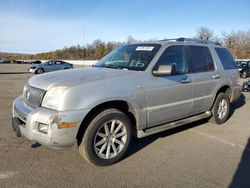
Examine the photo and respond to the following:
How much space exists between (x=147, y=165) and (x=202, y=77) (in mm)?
2375

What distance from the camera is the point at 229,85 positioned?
19.5 ft

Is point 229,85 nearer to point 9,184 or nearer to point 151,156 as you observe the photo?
point 151,156

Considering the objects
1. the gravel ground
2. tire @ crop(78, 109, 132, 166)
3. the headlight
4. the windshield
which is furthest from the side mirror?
the headlight

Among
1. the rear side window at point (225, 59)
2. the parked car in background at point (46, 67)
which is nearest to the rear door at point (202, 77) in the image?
the rear side window at point (225, 59)

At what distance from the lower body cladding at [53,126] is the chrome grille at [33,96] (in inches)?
6.2

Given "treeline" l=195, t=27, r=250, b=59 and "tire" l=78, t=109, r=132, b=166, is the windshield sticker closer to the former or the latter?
"tire" l=78, t=109, r=132, b=166

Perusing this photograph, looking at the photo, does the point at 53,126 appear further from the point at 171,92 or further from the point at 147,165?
the point at 171,92

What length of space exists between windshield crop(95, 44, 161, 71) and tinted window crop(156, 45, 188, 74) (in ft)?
0.62

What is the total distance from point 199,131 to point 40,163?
3.35m

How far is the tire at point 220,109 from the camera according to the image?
563 centimetres

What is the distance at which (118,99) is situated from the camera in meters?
3.53

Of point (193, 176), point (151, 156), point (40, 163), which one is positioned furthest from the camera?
point (151, 156)

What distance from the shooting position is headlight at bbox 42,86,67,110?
123 inches

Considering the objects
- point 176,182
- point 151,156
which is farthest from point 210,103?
point 176,182
